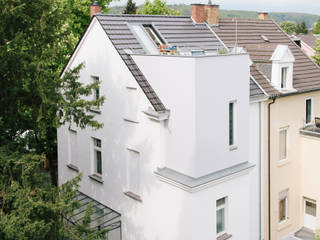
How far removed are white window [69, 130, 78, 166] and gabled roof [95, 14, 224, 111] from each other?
20.0 feet

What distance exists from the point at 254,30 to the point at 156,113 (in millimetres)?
11839

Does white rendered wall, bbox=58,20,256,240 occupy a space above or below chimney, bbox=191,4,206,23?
below

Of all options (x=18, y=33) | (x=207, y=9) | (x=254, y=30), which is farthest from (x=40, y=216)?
(x=254, y=30)

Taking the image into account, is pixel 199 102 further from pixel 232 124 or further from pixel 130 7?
pixel 130 7

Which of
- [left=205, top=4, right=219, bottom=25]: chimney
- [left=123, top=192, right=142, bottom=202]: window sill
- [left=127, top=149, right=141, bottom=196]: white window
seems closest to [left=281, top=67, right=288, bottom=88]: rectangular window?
[left=205, top=4, right=219, bottom=25]: chimney

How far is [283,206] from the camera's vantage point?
72.4 feet

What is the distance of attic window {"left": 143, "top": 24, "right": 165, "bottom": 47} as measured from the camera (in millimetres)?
19312

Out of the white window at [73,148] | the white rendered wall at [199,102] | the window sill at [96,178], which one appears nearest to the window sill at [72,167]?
the white window at [73,148]

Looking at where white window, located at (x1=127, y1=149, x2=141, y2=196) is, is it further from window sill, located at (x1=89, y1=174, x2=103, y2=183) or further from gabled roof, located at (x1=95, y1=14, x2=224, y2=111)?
gabled roof, located at (x1=95, y1=14, x2=224, y2=111)

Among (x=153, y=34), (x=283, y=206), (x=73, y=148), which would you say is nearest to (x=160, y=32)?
(x=153, y=34)

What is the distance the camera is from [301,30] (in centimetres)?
13675

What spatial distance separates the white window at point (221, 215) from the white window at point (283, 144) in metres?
5.79

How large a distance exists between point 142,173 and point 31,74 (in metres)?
6.65

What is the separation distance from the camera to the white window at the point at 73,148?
71.5ft
